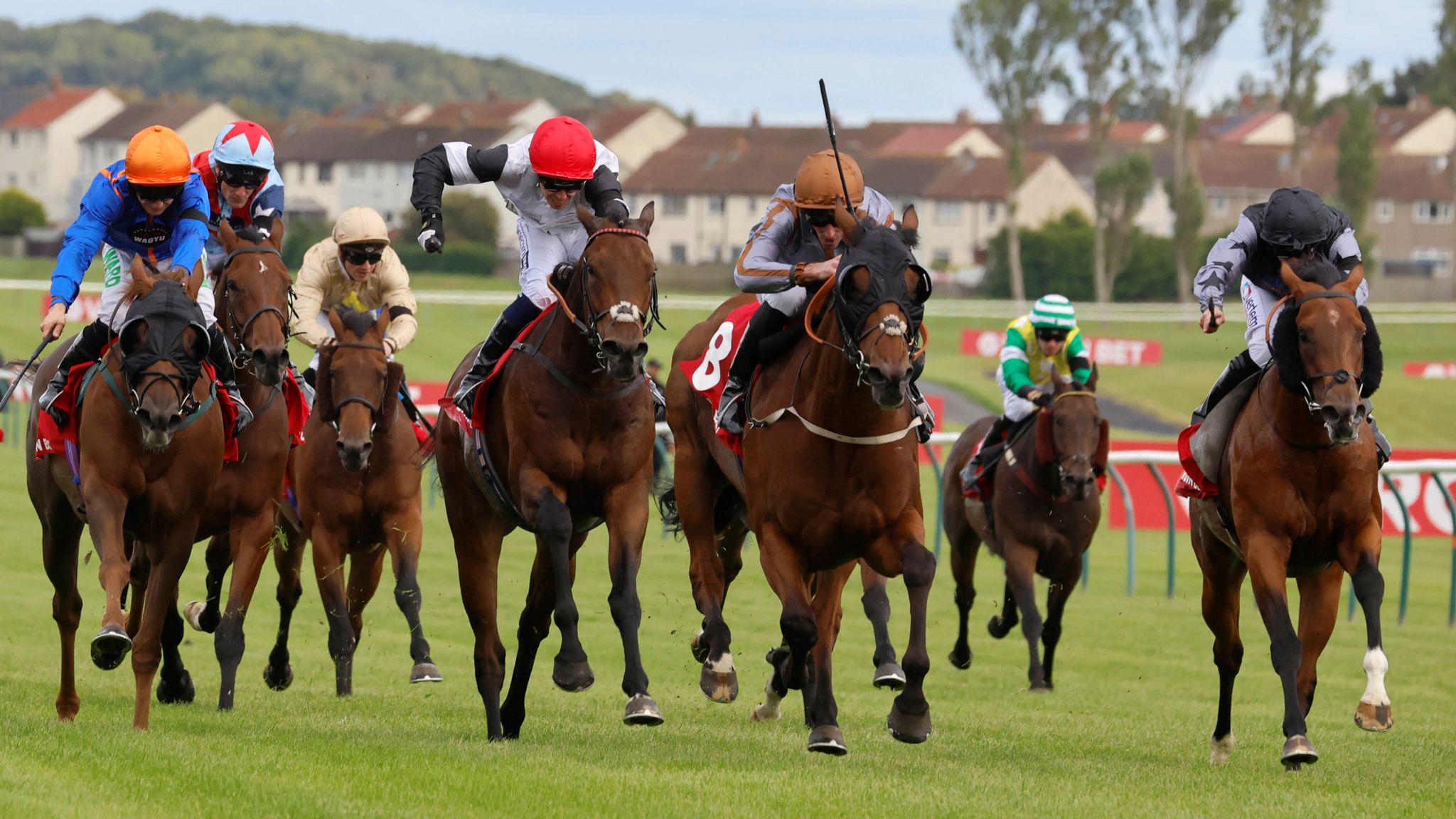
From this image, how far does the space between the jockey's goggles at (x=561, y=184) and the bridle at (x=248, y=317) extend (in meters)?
1.10

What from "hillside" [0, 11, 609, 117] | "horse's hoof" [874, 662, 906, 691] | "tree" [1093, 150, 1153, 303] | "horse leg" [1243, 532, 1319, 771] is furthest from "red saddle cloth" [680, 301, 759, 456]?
"hillside" [0, 11, 609, 117]

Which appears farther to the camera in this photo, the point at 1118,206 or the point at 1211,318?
the point at 1118,206

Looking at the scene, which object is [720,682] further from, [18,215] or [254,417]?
[18,215]

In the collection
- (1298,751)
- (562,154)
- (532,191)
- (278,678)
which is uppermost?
(562,154)

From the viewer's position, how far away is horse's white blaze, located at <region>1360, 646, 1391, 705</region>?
688 cm

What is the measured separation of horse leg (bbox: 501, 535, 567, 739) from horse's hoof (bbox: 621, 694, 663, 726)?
40.2 inches

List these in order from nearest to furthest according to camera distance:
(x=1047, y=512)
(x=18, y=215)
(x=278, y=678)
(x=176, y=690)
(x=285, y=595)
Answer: (x=176, y=690) → (x=278, y=678) → (x=285, y=595) → (x=1047, y=512) → (x=18, y=215)

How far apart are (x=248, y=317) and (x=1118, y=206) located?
160 feet

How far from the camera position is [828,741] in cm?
675

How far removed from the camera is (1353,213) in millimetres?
53594

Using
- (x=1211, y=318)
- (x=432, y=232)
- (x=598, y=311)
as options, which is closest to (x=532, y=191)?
(x=432, y=232)

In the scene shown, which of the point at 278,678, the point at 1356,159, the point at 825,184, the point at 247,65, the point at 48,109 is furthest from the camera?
the point at 247,65

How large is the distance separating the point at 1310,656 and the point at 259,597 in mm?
8775

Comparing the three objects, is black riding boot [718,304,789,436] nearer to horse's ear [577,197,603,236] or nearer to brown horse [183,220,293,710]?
horse's ear [577,197,603,236]
